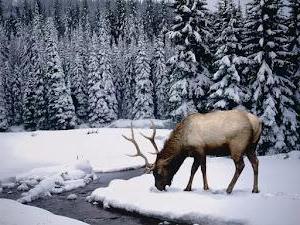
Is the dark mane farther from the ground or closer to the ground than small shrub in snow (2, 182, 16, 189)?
farther from the ground

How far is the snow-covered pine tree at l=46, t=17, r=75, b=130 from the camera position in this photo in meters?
47.8

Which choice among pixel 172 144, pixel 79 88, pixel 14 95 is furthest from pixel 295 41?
pixel 14 95

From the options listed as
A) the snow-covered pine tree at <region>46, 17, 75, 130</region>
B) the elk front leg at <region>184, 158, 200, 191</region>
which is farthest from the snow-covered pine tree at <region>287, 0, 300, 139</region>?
the snow-covered pine tree at <region>46, 17, 75, 130</region>

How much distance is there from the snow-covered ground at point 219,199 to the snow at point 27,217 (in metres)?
2.19

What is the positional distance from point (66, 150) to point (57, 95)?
77.3 ft

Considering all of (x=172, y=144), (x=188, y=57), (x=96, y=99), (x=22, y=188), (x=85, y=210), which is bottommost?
(x=96, y=99)

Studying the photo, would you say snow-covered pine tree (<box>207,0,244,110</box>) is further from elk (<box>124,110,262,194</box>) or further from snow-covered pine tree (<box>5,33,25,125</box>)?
snow-covered pine tree (<box>5,33,25,125</box>)

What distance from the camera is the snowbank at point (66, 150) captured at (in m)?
22.4

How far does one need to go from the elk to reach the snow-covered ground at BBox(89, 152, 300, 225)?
0.61 meters

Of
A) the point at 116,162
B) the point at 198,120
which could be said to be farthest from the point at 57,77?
the point at 198,120

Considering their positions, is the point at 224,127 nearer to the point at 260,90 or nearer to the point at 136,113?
the point at 260,90

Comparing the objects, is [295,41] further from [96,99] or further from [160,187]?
[96,99]

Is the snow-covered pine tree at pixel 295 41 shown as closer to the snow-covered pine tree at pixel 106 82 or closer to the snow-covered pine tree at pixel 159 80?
the snow-covered pine tree at pixel 106 82

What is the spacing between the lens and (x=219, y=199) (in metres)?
10.9
